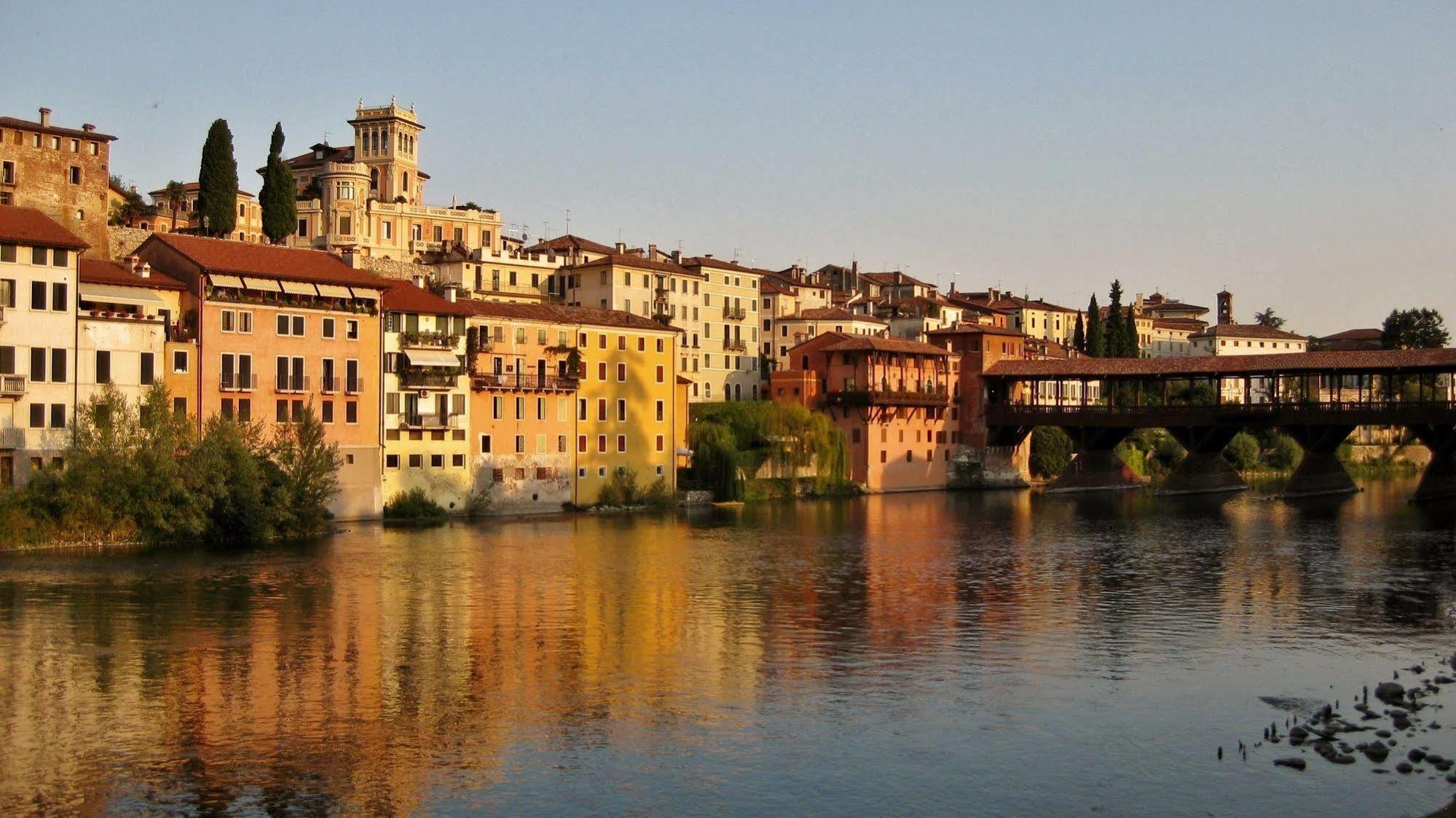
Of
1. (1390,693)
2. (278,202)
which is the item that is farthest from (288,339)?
(1390,693)

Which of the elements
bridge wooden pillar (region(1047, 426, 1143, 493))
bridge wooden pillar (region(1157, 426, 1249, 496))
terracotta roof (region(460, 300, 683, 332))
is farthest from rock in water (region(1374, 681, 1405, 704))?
bridge wooden pillar (region(1047, 426, 1143, 493))

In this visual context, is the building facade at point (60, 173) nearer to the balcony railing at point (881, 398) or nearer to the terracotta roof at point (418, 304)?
the terracotta roof at point (418, 304)

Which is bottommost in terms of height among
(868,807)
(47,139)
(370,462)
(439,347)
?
(868,807)

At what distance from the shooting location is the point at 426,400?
188 ft

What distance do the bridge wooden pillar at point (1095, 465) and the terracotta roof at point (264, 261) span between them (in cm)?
4356

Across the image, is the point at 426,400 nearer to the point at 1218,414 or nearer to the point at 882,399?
the point at 882,399

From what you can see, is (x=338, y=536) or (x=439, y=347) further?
(x=439, y=347)

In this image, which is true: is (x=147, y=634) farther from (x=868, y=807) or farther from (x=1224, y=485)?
(x=1224, y=485)

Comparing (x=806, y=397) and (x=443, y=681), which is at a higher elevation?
(x=806, y=397)

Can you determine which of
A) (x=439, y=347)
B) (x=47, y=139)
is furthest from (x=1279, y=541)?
(x=47, y=139)

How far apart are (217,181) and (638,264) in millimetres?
23576

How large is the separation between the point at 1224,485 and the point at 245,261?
2118 inches

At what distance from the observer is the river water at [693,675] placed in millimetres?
19734

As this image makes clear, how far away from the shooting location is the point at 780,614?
3397 centimetres
